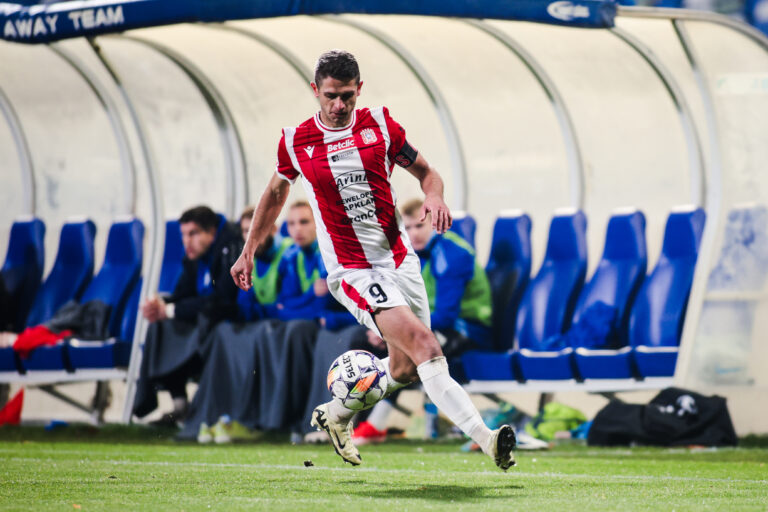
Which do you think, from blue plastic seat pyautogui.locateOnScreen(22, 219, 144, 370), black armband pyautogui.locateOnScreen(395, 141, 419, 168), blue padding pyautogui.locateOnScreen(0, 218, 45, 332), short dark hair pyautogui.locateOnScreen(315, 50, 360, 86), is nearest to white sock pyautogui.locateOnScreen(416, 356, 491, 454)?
black armband pyautogui.locateOnScreen(395, 141, 419, 168)

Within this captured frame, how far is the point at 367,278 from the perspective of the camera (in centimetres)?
561

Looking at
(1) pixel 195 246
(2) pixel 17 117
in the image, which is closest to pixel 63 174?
(2) pixel 17 117

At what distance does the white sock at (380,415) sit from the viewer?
8961mm

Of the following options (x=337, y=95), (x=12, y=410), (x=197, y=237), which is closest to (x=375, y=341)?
(x=197, y=237)

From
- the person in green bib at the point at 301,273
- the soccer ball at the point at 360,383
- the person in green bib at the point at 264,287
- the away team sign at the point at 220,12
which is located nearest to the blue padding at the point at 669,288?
the away team sign at the point at 220,12

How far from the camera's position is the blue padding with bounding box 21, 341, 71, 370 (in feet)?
34.6

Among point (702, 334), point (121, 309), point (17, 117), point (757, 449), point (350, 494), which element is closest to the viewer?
point (350, 494)

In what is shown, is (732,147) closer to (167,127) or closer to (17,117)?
(167,127)

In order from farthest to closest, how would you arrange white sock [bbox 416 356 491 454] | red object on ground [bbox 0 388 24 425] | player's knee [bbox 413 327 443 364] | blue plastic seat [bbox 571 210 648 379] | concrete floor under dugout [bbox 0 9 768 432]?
red object on ground [bbox 0 388 24 425] → blue plastic seat [bbox 571 210 648 379] → concrete floor under dugout [bbox 0 9 768 432] → player's knee [bbox 413 327 443 364] → white sock [bbox 416 356 491 454]

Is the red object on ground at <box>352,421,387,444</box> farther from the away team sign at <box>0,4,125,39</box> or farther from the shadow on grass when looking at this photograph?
the away team sign at <box>0,4,125,39</box>

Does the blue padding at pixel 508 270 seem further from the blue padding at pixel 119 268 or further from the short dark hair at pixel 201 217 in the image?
the blue padding at pixel 119 268

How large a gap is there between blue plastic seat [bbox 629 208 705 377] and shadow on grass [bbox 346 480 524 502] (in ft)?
10.8

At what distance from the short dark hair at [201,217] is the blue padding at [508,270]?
209 centimetres

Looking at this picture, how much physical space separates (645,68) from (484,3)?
1986 millimetres
